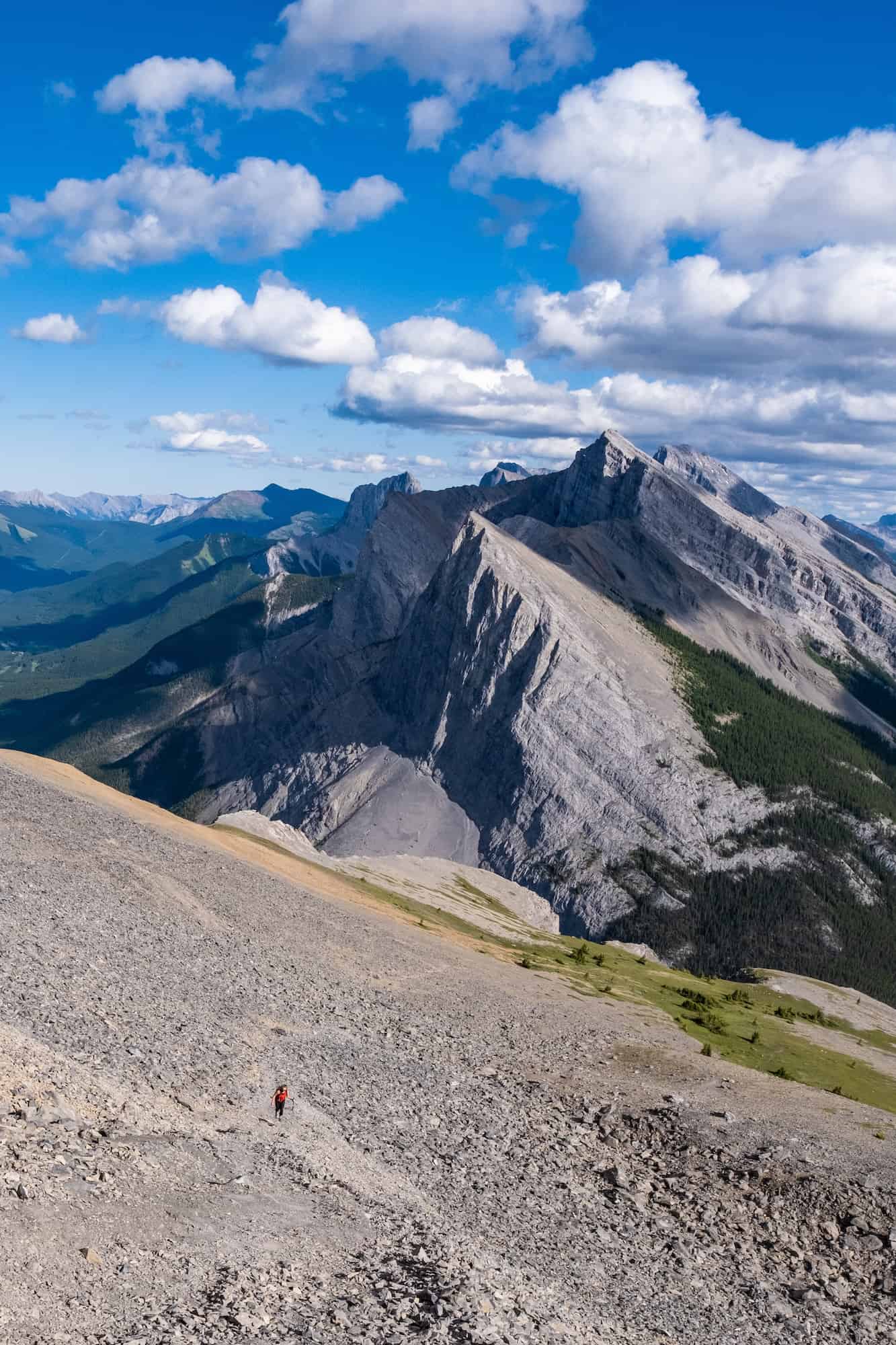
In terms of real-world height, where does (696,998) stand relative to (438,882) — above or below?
above

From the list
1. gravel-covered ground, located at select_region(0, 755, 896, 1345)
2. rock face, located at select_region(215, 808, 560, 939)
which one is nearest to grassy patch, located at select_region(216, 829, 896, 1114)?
rock face, located at select_region(215, 808, 560, 939)

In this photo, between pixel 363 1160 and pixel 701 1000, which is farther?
pixel 701 1000

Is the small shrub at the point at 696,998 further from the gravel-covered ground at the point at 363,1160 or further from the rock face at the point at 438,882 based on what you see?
the gravel-covered ground at the point at 363,1160

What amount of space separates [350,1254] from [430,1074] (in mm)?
17228

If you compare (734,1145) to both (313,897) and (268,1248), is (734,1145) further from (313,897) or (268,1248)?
(313,897)

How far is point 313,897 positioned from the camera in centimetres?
7594

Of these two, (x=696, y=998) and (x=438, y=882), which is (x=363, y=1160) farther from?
(x=438, y=882)

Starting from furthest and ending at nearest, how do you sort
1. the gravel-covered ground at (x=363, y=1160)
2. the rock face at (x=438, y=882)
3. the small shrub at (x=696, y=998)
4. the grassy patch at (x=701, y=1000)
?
1. the rock face at (x=438, y=882)
2. the small shrub at (x=696, y=998)
3. the grassy patch at (x=701, y=1000)
4. the gravel-covered ground at (x=363, y=1160)

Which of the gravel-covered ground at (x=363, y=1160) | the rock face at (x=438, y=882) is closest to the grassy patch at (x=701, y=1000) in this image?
the rock face at (x=438, y=882)

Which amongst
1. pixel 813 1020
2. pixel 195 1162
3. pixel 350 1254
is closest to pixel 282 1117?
pixel 195 1162

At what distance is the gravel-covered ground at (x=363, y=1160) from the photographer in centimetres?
2625

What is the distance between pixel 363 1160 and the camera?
36656 millimetres

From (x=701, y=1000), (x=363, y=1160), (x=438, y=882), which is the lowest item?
(x=438, y=882)

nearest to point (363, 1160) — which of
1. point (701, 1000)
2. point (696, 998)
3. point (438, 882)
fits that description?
point (701, 1000)
